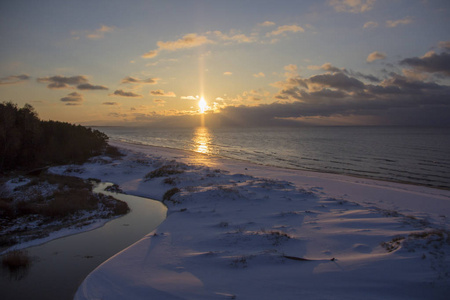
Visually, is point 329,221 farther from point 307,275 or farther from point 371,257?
point 307,275

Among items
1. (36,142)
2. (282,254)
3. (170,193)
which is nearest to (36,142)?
(36,142)

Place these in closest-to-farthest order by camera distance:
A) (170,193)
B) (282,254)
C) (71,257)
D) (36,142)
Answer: (282,254) < (71,257) < (170,193) < (36,142)

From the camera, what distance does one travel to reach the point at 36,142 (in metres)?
34.4

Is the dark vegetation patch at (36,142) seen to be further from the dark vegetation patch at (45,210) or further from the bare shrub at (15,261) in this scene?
the bare shrub at (15,261)

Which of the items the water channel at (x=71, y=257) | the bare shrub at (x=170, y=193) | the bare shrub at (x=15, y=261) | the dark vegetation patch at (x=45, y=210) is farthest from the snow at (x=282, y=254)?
the dark vegetation patch at (x=45, y=210)

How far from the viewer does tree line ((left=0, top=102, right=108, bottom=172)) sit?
30.3 m

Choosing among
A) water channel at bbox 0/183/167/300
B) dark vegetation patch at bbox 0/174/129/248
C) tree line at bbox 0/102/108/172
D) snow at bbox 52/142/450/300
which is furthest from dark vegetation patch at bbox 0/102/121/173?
snow at bbox 52/142/450/300

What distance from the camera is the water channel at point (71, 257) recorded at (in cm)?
897

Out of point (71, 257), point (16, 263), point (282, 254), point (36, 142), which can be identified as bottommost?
point (71, 257)

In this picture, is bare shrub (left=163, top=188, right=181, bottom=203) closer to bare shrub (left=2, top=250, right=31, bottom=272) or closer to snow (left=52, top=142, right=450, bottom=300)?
snow (left=52, top=142, right=450, bottom=300)

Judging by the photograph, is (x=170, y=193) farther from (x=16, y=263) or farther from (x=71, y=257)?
(x=16, y=263)

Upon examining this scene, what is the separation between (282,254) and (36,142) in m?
36.4

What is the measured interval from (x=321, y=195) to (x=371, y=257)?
11.1 meters

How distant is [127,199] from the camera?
70.1 ft
